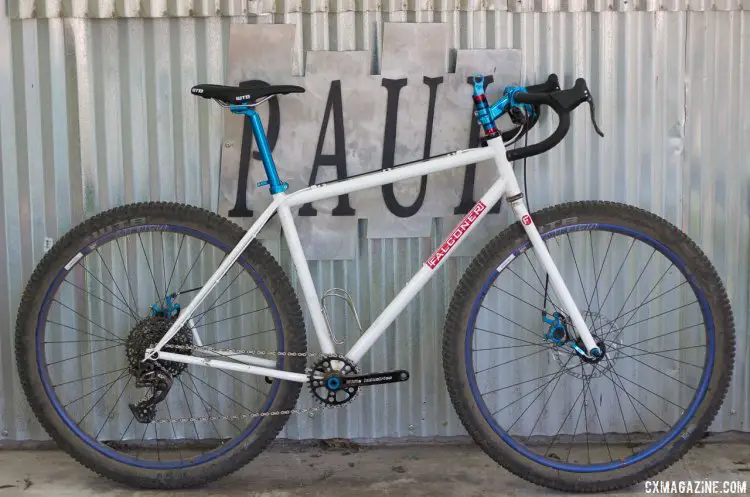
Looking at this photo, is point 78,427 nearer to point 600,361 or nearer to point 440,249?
point 440,249

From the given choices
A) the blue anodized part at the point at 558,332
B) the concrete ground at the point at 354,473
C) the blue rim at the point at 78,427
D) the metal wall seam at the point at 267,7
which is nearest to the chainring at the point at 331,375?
the blue rim at the point at 78,427

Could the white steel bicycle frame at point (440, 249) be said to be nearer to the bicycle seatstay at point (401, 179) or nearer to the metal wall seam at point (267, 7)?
the bicycle seatstay at point (401, 179)

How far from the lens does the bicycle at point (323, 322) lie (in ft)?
12.0

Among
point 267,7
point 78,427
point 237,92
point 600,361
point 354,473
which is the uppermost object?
point 267,7

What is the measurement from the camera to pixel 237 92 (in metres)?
3.62

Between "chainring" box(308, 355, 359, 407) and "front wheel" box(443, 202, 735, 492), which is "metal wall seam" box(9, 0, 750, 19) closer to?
"front wheel" box(443, 202, 735, 492)

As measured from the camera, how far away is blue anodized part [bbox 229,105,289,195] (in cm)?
365

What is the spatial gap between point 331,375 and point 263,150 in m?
0.98

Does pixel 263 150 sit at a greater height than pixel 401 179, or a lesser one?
greater

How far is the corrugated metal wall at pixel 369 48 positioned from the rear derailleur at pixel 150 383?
0.79 m

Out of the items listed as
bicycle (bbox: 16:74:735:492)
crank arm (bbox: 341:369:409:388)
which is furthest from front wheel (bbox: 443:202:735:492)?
crank arm (bbox: 341:369:409:388)

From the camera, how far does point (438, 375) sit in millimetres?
4156

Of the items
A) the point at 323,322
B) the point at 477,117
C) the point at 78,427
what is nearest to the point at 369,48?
the point at 477,117

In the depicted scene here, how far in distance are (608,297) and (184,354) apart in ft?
6.41
